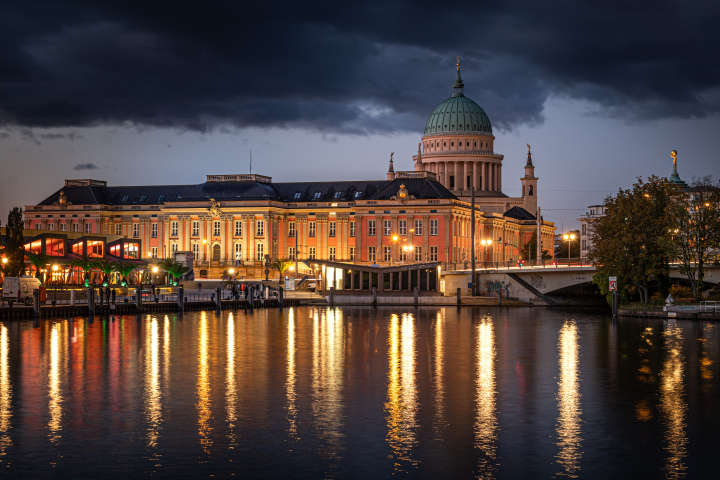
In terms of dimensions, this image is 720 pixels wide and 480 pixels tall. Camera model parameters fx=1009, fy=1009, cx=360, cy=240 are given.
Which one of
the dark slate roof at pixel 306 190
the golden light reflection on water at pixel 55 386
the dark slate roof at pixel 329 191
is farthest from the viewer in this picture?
the dark slate roof at pixel 329 191

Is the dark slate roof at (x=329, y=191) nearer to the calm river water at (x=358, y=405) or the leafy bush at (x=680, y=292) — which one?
the leafy bush at (x=680, y=292)

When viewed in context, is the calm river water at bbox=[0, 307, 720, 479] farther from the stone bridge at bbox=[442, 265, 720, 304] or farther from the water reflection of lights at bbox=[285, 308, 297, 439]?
the stone bridge at bbox=[442, 265, 720, 304]

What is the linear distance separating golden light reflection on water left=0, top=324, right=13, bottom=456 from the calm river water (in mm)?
134

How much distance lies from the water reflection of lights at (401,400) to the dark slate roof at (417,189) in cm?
11455

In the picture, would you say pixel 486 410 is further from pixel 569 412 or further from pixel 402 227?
pixel 402 227

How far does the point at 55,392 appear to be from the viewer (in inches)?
1587

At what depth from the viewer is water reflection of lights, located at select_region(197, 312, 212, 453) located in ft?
103

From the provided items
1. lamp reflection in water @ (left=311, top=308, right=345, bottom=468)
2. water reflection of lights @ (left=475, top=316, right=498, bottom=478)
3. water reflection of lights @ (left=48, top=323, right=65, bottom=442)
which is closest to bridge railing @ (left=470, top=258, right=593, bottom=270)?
lamp reflection in water @ (left=311, top=308, right=345, bottom=468)

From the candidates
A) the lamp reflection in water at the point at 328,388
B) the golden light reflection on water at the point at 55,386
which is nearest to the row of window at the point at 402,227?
the lamp reflection in water at the point at 328,388

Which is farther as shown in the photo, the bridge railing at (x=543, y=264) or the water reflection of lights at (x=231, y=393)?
the bridge railing at (x=543, y=264)

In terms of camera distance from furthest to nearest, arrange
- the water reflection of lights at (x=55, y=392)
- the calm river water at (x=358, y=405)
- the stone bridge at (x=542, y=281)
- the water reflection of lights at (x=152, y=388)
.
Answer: the stone bridge at (x=542, y=281)
the water reflection of lights at (x=55, y=392)
the water reflection of lights at (x=152, y=388)
the calm river water at (x=358, y=405)

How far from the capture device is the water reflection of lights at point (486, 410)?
28042mm

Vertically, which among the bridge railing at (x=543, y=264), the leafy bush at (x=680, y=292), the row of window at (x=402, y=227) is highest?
the row of window at (x=402, y=227)

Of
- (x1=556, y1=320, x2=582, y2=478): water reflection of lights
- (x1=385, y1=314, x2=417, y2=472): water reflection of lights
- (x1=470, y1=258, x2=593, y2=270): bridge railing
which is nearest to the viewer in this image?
(x1=556, y1=320, x2=582, y2=478): water reflection of lights
